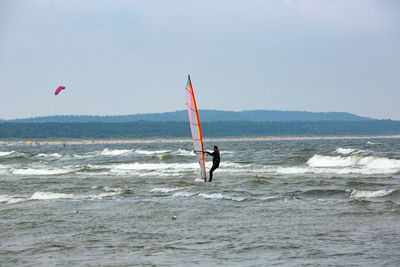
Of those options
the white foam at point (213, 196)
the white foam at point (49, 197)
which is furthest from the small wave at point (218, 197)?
the white foam at point (49, 197)

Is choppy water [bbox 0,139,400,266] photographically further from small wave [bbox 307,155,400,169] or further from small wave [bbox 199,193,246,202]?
small wave [bbox 307,155,400,169]

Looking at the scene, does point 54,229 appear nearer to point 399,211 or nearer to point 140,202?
point 140,202

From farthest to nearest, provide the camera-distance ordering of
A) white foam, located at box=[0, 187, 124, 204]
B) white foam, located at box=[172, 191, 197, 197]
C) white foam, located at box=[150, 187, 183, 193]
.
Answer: white foam, located at box=[150, 187, 183, 193]
white foam, located at box=[172, 191, 197, 197]
white foam, located at box=[0, 187, 124, 204]

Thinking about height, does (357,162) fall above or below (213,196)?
below

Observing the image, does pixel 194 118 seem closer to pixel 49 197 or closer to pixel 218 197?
pixel 218 197

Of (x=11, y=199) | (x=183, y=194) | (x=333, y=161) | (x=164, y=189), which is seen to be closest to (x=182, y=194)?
(x=183, y=194)

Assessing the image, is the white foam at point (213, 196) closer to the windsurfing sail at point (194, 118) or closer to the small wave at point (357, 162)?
the windsurfing sail at point (194, 118)

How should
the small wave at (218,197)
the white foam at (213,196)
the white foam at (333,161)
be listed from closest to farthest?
the small wave at (218,197)
the white foam at (213,196)
the white foam at (333,161)

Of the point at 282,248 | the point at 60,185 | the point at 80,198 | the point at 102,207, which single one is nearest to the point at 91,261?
the point at 282,248

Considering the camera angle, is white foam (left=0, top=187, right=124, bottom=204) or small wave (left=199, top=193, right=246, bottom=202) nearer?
small wave (left=199, top=193, right=246, bottom=202)

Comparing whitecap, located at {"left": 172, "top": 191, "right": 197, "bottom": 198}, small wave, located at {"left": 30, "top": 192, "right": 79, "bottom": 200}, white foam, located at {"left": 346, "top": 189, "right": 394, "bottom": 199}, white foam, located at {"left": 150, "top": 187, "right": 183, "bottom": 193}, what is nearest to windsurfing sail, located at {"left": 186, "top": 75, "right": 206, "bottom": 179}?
whitecap, located at {"left": 172, "top": 191, "right": 197, "bottom": 198}

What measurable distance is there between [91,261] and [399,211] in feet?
25.8

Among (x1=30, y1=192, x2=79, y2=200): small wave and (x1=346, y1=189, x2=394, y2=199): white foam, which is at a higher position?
(x1=346, y1=189, x2=394, y2=199): white foam

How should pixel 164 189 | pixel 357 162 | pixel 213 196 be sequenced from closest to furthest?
pixel 213 196 → pixel 164 189 → pixel 357 162
